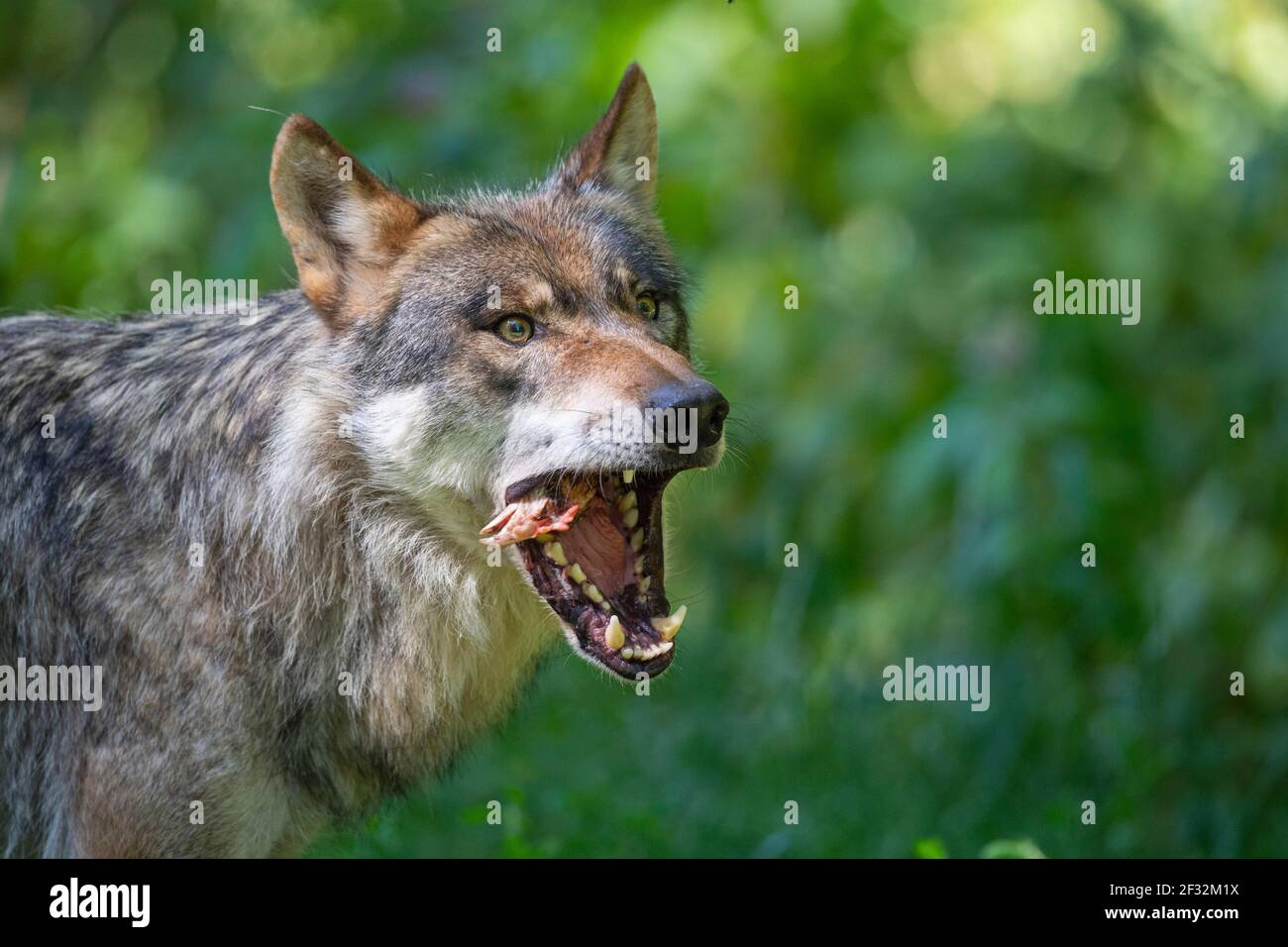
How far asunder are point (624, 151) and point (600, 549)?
1477 mm

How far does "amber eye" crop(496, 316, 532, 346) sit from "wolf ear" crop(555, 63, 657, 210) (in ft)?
2.65

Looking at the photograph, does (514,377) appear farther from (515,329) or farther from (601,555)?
(601,555)

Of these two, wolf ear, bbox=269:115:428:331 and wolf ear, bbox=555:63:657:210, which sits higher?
wolf ear, bbox=555:63:657:210

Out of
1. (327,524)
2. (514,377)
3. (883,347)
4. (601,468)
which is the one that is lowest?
(327,524)

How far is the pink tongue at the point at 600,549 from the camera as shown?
14.0ft

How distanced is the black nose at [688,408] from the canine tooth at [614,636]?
0.54m

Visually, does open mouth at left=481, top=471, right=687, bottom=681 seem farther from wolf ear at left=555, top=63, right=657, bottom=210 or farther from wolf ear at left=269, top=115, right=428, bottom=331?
wolf ear at left=555, top=63, right=657, bottom=210

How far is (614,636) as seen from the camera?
407 cm

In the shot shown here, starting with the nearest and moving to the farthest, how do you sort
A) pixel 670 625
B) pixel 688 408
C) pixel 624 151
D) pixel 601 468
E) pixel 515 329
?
pixel 688 408, pixel 601 468, pixel 670 625, pixel 515 329, pixel 624 151

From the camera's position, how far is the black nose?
387 cm

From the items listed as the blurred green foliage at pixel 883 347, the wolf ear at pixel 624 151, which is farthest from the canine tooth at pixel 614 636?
the wolf ear at pixel 624 151

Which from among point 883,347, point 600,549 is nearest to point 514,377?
point 600,549

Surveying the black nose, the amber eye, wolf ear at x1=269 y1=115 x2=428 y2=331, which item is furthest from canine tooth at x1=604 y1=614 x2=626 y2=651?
wolf ear at x1=269 y1=115 x2=428 y2=331

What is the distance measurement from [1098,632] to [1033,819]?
49.4 inches
